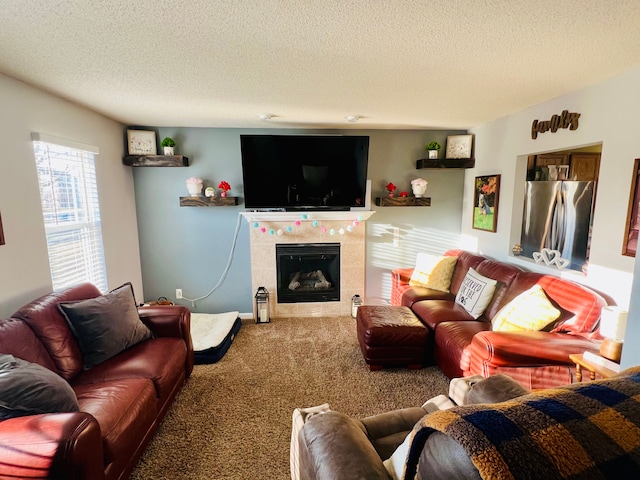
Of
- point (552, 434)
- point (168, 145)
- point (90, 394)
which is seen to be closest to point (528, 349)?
point (552, 434)

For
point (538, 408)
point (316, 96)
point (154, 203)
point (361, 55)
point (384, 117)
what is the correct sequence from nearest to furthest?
1. point (538, 408)
2. point (361, 55)
3. point (316, 96)
4. point (384, 117)
5. point (154, 203)

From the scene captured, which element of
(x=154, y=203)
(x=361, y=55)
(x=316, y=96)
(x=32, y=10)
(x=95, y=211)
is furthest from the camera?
(x=154, y=203)

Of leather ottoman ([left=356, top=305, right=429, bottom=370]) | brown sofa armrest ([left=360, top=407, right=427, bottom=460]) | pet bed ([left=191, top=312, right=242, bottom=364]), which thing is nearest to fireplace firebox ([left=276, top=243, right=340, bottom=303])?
pet bed ([left=191, top=312, right=242, bottom=364])

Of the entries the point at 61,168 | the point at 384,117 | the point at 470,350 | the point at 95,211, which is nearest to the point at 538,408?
the point at 470,350

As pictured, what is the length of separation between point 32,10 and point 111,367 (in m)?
1.92

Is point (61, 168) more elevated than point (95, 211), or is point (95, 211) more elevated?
point (61, 168)

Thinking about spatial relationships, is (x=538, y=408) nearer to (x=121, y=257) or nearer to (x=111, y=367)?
(x=111, y=367)

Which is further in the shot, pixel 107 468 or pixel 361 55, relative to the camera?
pixel 361 55

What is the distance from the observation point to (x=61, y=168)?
2.59 m

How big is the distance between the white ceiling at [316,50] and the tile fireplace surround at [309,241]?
138cm

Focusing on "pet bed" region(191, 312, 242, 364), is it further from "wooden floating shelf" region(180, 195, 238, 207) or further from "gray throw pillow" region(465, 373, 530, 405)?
"gray throw pillow" region(465, 373, 530, 405)

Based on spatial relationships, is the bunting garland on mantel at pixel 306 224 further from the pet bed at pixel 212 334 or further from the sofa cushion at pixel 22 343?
the sofa cushion at pixel 22 343

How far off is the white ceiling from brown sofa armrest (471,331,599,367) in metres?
1.73

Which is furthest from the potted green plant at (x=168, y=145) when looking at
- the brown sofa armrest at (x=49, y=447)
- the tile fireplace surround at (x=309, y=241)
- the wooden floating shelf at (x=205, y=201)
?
the brown sofa armrest at (x=49, y=447)
